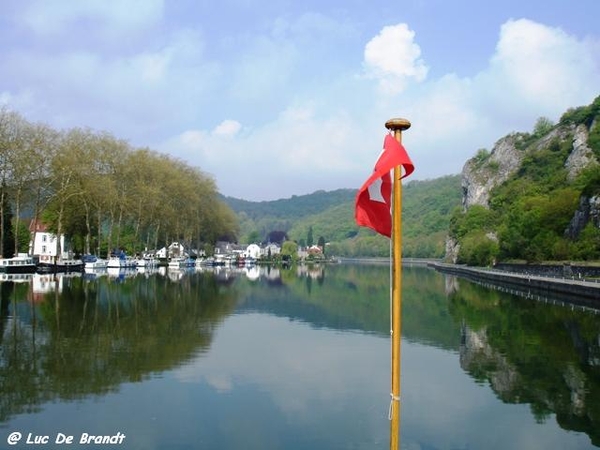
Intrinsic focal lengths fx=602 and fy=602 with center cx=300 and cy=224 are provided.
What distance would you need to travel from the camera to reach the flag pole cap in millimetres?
6656

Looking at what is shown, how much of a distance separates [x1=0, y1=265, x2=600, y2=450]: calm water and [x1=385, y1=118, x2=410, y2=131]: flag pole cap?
5934mm

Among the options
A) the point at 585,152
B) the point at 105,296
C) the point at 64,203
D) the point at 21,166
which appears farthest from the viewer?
the point at 585,152

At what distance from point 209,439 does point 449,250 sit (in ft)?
480

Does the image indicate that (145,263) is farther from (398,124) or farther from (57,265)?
(398,124)

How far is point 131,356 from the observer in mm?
17484

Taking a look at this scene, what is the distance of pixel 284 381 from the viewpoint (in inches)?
597

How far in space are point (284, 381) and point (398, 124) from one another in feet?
32.7

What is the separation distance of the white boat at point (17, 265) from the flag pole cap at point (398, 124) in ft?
214

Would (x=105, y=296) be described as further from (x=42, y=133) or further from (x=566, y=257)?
(x=566, y=257)

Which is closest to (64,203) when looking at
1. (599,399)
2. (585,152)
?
(599,399)

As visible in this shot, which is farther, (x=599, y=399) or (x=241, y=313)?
(x=241, y=313)

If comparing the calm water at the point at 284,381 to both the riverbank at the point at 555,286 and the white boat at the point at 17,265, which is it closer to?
the riverbank at the point at 555,286

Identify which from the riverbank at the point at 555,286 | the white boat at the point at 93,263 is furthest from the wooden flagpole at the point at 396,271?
the white boat at the point at 93,263

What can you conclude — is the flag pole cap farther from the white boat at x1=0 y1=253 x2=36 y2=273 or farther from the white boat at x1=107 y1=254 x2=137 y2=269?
the white boat at x1=107 y1=254 x2=137 y2=269
